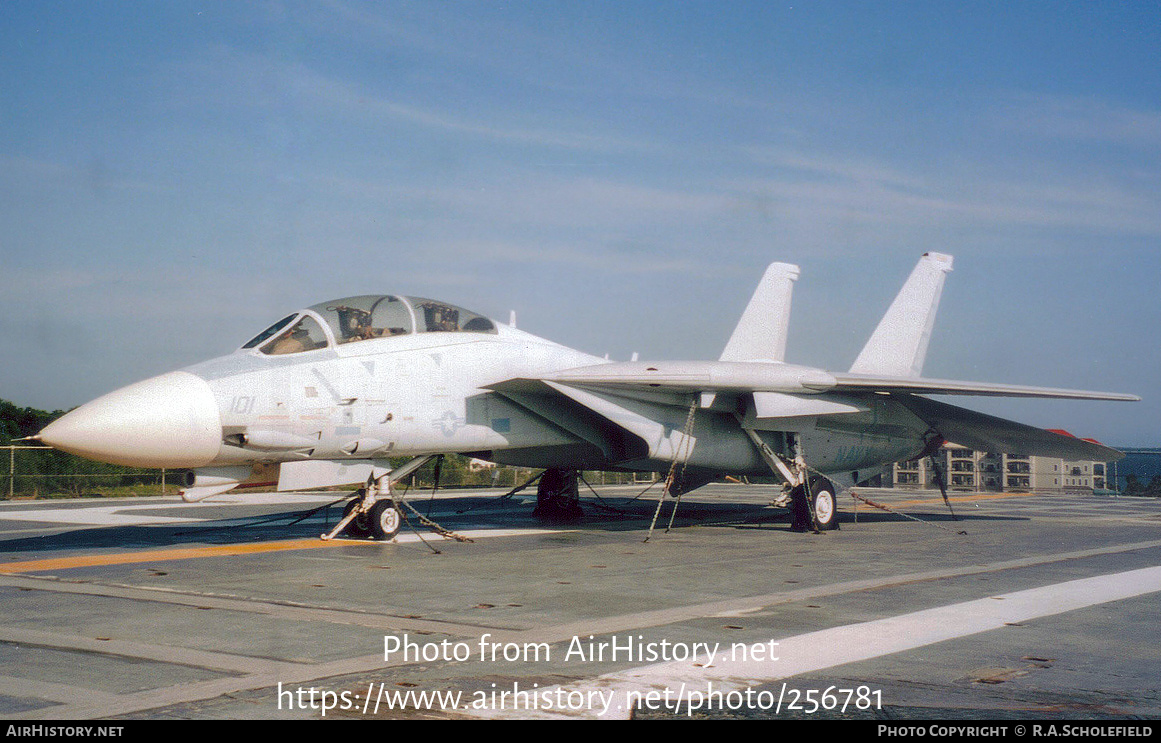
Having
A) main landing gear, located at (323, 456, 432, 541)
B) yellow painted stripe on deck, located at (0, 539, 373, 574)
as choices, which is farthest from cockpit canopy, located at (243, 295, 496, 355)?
yellow painted stripe on deck, located at (0, 539, 373, 574)

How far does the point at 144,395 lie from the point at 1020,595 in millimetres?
8304

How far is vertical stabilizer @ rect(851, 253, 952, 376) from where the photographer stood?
1766 cm

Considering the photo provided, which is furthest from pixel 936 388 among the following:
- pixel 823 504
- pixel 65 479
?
pixel 65 479

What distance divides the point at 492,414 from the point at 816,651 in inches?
303

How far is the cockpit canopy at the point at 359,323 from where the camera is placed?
36.3ft

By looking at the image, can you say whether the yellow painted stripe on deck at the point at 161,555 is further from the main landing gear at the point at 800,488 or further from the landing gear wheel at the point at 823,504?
the landing gear wheel at the point at 823,504

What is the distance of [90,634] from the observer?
19.9 feet

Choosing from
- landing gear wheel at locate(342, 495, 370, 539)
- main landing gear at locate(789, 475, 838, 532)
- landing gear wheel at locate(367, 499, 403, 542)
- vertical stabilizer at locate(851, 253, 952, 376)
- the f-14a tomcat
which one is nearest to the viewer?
the f-14a tomcat

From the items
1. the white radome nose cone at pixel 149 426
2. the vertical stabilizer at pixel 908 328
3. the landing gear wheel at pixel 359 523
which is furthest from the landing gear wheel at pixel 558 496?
the white radome nose cone at pixel 149 426

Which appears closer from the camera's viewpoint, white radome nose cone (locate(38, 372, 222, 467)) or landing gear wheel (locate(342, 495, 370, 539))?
white radome nose cone (locate(38, 372, 222, 467))

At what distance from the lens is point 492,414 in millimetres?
12781

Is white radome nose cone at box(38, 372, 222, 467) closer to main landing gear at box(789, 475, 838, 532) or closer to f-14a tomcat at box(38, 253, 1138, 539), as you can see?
f-14a tomcat at box(38, 253, 1138, 539)

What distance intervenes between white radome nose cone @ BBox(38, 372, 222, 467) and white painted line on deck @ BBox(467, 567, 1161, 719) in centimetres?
551
